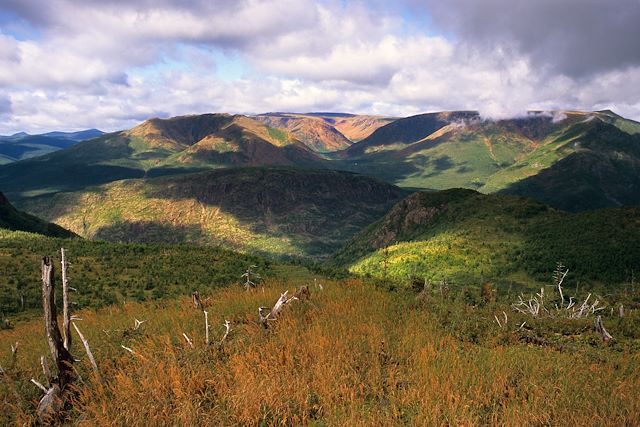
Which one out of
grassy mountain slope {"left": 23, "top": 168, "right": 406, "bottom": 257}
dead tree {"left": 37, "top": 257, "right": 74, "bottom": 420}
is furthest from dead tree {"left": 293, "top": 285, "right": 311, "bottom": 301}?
grassy mountain slope {"left": 23, "top": 168, "right": 406, "bottom": 257}

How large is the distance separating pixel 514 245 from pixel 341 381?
2042 inches

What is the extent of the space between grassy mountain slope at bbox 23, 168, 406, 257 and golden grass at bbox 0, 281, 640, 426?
11223cm

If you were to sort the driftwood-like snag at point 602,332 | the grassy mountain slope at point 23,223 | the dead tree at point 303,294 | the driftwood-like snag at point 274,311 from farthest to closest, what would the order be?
the grassy mountain slope at point 23,223 → the dead tree at point 303,294 → the driftwood-like snag at point 602,332 → the driftwood-like snag at point 274,311

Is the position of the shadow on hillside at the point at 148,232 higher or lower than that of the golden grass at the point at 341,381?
lower

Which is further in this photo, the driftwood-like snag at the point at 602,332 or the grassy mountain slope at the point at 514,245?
the grassy mountain slope at the point at 514,245

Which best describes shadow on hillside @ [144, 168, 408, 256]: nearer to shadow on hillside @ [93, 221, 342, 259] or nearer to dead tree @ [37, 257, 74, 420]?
shadow on hillside @ [93, 221, 342, 259]

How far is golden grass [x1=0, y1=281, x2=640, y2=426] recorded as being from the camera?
18.4 ft

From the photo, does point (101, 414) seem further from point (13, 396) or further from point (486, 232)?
point (486, 232)

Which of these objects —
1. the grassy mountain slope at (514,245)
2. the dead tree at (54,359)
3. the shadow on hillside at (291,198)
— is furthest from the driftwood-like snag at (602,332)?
the shadow on hillside at (291,198)

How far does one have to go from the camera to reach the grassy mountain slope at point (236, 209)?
135875 mm

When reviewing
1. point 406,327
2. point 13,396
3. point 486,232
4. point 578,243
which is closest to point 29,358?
point 13,396

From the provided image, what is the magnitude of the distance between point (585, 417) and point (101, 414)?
277 inches

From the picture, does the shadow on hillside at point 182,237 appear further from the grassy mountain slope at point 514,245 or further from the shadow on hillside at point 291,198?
the grassy mountain slope at point 514,245

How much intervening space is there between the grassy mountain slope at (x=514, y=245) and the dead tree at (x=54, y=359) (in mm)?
31739
